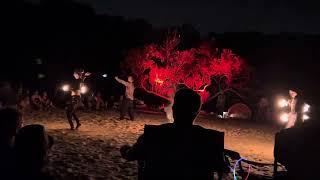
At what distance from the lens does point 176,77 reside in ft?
77.9

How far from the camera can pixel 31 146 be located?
10.8 feet

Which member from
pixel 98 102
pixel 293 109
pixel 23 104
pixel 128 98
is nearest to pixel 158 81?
pixel 98 102

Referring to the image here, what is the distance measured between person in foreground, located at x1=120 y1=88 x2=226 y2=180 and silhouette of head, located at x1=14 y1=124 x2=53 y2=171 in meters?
0.86

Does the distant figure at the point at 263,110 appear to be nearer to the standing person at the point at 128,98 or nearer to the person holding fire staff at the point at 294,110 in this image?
the standing person at the point at 128,98

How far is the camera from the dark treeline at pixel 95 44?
27.8m

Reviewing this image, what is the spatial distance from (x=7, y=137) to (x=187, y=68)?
71.9 feet

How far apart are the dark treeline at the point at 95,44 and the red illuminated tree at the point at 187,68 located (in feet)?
9.72


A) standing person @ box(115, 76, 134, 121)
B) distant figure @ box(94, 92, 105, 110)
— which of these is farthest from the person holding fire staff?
distant figure @ box(94, 92, 105, 110)

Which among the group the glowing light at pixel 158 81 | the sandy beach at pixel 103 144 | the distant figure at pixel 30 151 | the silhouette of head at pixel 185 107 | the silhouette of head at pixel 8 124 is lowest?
the sandy beach at pixel 103 144

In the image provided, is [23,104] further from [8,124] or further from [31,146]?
[31,146]

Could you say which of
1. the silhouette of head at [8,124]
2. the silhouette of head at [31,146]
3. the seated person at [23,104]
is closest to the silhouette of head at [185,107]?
the silhouette of head at [31,146]

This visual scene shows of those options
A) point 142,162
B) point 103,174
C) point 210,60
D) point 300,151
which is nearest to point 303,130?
point 300,151

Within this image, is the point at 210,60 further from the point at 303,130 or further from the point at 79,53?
the point at 303,130

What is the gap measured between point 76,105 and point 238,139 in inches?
250
